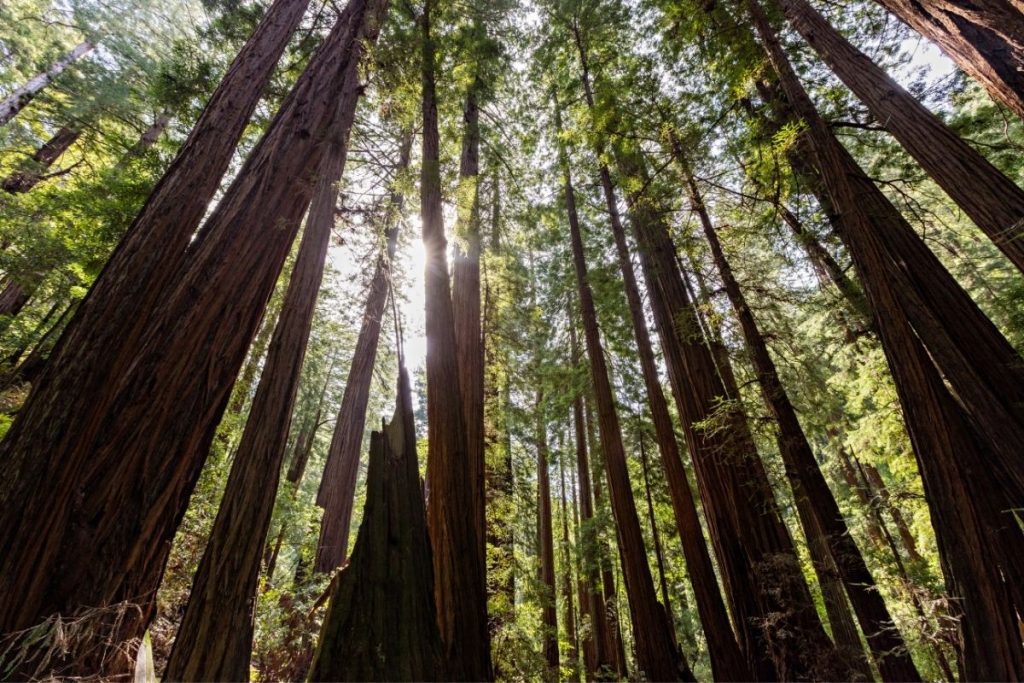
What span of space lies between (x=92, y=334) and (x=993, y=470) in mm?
6202

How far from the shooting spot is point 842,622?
4953mm

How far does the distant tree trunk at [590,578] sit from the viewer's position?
8.47 metres

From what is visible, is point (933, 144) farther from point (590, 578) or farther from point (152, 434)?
point (590, 578)

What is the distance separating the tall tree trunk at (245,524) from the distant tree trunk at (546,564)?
586cm

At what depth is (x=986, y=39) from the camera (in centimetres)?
232

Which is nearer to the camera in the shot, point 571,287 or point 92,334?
point 92,334

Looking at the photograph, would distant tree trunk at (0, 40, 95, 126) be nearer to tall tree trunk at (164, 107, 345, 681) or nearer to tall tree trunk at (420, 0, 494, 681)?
tall tree trunk at (164, 107, 345, 681)

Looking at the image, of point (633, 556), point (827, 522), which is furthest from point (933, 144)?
point (633, 556)

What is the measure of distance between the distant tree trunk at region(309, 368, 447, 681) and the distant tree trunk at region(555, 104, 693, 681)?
160 inches

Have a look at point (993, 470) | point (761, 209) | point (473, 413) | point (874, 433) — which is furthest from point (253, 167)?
point (874, 433)

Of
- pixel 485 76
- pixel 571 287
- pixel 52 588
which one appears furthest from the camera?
pixel 571 287

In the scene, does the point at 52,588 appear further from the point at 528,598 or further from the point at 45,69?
the point at 45,69

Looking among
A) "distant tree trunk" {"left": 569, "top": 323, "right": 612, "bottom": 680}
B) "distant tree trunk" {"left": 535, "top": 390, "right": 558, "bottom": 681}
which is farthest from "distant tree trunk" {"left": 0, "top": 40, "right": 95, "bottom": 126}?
"distant tree trunk" {"left": 535, "top": 390, "right": 558, "bottom": 681}

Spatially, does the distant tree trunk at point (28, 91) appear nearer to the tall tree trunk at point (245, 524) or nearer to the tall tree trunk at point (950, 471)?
the tall tree trunk at point (245, 524)
